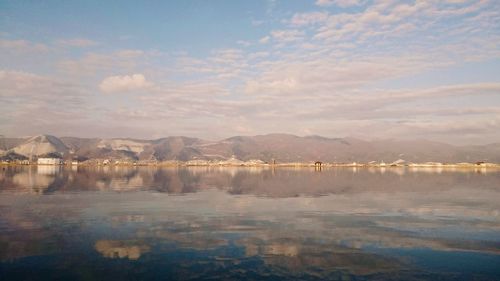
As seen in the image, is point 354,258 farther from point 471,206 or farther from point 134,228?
point 471,206

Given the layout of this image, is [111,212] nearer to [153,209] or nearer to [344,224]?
[153,209]

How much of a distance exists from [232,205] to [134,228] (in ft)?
64.8

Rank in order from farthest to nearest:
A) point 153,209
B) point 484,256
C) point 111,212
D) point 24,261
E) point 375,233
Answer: point 153,209 < point 111,212 < point 375,233 < point 484,256 < point 24,261

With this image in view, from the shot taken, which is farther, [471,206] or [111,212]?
[471,206]

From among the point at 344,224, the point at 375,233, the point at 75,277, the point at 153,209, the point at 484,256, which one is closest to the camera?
the point at 75,277

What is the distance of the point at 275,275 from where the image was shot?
20.5m

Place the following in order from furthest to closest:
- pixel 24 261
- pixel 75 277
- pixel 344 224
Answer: pixel 344 224
pixel 24 261
pixel 75 277

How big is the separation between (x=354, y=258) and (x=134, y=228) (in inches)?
770

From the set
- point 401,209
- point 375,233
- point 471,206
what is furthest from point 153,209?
point 471,206

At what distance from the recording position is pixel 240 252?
1001 inches

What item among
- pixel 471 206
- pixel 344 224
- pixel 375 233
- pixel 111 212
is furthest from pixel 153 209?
pixel 471 206

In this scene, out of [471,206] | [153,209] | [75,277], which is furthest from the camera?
[471,206]

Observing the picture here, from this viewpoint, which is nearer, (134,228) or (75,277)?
(75,277)

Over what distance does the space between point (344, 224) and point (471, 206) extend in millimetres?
25522
